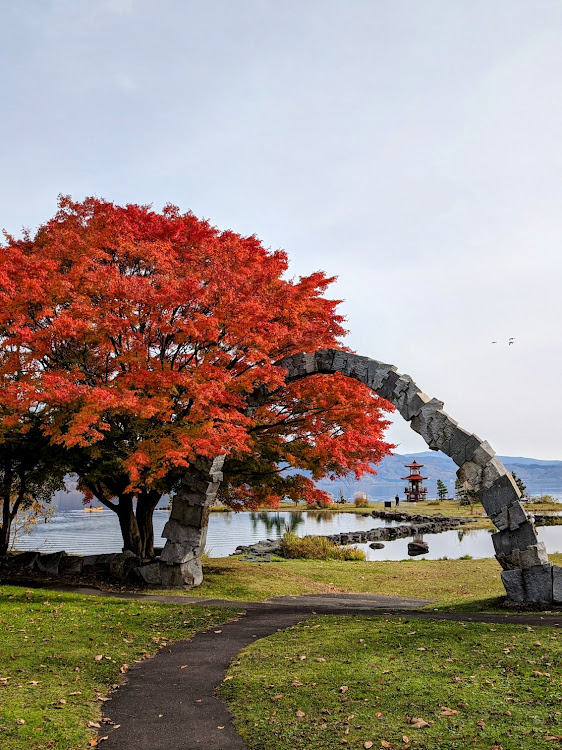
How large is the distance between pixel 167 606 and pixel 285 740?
8872 millimetres

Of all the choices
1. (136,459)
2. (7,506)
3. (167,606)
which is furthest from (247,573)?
(7,506)

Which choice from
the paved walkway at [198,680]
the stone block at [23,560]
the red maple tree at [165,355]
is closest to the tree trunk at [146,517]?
the red maple tree at [165,355]

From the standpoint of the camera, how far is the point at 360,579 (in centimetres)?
2092

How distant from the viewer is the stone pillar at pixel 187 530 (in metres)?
17.9

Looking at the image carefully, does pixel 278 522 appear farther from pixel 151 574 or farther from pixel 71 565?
pixel 151 574

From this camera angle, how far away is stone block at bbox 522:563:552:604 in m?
13.5

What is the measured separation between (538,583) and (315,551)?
51.5ft

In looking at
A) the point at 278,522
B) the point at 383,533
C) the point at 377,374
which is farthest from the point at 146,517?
the point at 278,522

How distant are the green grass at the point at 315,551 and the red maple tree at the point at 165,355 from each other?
8.48 m

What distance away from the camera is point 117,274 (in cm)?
1516

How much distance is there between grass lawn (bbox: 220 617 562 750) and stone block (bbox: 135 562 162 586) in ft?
25.9

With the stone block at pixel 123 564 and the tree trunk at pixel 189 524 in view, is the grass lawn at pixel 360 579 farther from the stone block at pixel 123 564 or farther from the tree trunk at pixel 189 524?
the stone block at pixel 123 564

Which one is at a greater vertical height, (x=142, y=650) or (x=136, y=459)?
(x=136, y=459)

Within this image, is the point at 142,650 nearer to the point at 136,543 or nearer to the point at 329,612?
the point at 329,612
